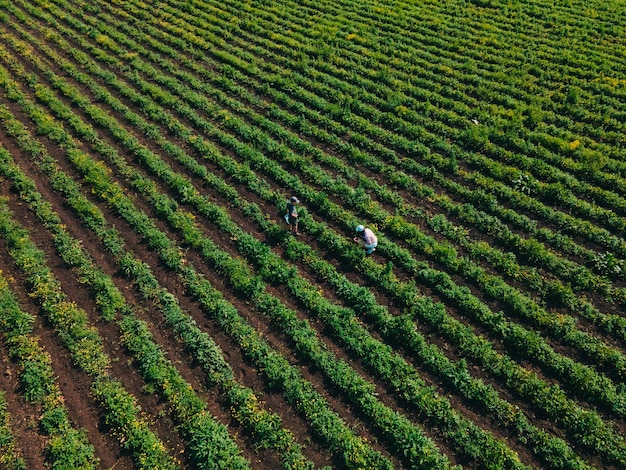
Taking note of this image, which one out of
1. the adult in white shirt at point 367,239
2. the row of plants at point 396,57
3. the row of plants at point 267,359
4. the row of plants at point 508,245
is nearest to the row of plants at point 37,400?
the row of plants at point 267,359

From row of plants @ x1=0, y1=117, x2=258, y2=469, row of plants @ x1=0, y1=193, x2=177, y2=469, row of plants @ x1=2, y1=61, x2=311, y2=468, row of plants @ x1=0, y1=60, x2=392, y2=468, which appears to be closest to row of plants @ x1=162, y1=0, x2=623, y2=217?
row of plants @ x1=0, y1=60, x2=392, y2=468

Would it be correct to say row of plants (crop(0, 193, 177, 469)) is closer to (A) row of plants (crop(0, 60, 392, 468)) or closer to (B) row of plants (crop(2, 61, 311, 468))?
(B) row of plants (crop(2, 61, 311, 468))

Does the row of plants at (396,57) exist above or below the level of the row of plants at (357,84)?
above

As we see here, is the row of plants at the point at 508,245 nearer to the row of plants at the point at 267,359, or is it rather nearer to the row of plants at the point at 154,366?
the row of plants at the point at 267,359

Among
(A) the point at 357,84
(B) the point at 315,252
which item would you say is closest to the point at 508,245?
(B) the point at 315,252

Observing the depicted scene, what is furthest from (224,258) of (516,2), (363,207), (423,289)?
(516,2)

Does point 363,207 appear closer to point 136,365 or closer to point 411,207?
point 411,207
